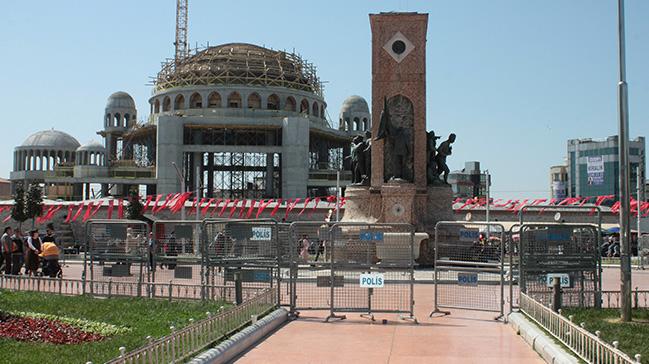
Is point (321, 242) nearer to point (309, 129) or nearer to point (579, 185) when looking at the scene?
point (309, 129)

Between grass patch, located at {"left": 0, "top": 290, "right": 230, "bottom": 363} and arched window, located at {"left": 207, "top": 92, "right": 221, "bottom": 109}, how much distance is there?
65679 millimetres

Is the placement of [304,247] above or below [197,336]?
above

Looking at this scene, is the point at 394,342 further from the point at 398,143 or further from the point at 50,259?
the point at 398,143

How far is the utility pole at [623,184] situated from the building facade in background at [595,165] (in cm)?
10723

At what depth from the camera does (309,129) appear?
268 ft

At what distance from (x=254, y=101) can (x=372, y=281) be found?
70.2 m

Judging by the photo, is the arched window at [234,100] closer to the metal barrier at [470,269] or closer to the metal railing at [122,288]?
the metal railing at [122,288]

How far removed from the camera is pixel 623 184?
44.3 ft

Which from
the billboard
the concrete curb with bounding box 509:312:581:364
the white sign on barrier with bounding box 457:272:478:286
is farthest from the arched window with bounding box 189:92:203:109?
the concrete curb with bounding box 509:312:581:364

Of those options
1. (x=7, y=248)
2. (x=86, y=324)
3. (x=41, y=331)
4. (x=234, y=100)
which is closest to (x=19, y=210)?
(x=234, y=100)

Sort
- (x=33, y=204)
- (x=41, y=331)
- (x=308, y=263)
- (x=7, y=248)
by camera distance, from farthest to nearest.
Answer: (x=33, y=204) < (x=7, y=248) < (x=308, y=263) < (x=41, y=331)

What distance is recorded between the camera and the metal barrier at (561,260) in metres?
15.1

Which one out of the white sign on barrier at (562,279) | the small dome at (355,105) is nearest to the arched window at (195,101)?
the small dome at (355,105)

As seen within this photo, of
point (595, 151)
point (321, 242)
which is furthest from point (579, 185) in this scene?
point (321, 242)
